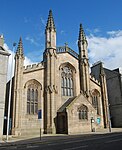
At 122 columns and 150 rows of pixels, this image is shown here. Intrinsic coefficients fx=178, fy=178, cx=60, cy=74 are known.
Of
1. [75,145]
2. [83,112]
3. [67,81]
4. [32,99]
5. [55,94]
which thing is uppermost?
[67,81]

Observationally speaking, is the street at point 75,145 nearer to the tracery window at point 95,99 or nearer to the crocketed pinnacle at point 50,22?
the tracery window at point 95,99

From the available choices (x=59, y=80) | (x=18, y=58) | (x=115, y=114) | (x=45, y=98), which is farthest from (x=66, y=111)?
(x=115, y=114)

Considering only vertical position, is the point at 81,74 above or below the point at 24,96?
above

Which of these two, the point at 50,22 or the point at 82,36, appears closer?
the point at 50,22

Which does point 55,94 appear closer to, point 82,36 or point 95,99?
point 95,99

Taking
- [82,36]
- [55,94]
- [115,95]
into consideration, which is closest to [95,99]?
[115,95]

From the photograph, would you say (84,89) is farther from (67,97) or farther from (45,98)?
(45,98)

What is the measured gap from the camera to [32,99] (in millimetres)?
31844

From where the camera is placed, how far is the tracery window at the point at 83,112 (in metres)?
32.2

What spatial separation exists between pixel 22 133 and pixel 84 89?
15.3 metres

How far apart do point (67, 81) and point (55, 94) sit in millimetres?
5217

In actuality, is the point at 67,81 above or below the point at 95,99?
above

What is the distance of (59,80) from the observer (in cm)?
3556

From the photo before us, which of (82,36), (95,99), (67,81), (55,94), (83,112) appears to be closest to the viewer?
(83,112)
